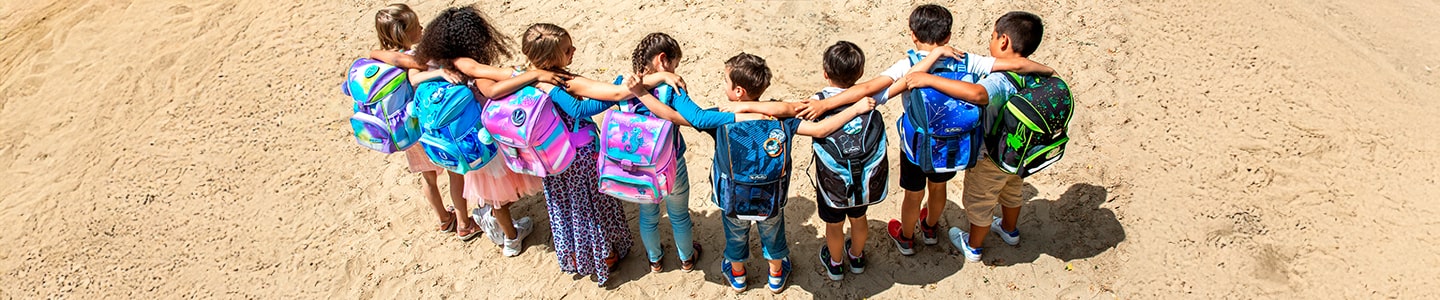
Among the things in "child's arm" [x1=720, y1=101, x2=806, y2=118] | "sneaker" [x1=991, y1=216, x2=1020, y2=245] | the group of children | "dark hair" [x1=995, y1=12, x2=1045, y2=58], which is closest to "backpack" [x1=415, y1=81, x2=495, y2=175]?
the group of children

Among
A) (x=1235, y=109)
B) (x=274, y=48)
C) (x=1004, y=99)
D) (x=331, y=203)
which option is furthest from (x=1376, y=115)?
(x=274, y=48)

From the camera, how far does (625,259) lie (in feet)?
16.1

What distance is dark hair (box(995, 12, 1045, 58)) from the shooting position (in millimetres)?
3750

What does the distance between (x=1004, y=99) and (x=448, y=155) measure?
2.50 meters

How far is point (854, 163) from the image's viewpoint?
3.67 meters

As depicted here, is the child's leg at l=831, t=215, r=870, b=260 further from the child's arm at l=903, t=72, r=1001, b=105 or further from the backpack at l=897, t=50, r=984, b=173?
the child's arm at l=903, t=72, r=1001, b=105

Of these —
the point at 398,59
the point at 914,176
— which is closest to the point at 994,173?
the point at 914,176

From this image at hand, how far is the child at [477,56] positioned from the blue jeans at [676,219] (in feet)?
2.18

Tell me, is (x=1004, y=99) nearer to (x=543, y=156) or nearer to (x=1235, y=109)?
(x=543, y=156)

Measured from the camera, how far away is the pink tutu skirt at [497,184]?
4.34 m

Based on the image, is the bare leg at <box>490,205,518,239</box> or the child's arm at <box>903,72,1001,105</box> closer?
the child's arm at <box>903,72,1001,105</box>

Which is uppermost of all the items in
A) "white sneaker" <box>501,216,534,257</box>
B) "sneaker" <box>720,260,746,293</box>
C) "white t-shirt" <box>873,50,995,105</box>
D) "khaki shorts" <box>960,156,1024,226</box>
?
"white t-shirt" <box>873,50,995,105</box>

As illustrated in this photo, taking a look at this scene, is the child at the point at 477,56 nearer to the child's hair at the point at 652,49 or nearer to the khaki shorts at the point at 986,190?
the child's hair at the point at 652,49

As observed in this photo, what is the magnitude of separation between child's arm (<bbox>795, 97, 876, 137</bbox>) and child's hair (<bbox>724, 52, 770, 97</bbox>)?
27 cm
